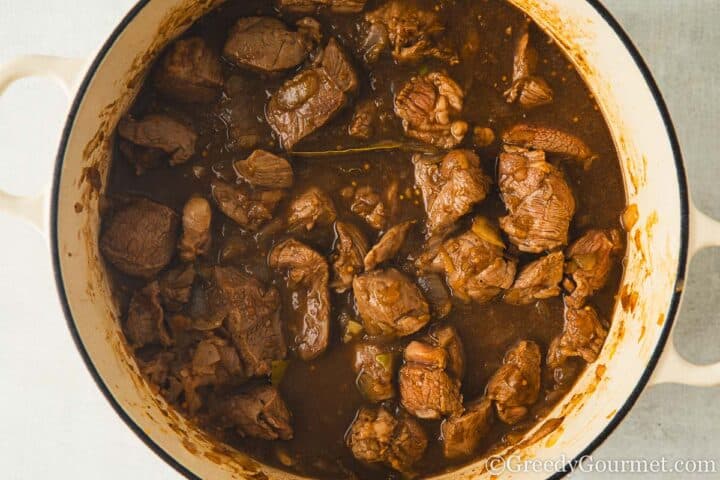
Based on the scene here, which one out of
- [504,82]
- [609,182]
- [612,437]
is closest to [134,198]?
[504,82]

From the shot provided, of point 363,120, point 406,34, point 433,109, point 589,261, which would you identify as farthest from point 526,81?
point 589,261

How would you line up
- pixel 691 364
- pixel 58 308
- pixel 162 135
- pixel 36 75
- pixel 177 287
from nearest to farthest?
pixel 36 75
pixel 691 364
pixel 162 135
pixel 177 287
pixel 58 308

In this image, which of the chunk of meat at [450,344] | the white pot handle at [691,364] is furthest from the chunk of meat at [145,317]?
the white pot handle at [691,364]

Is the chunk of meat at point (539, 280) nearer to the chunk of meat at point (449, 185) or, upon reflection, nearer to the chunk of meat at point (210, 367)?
the chunk of meat at point (449, 185)

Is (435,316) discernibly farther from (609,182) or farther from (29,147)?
(29,147)

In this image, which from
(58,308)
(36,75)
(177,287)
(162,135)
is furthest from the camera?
(58,308)

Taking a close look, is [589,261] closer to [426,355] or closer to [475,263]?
[475,263]
